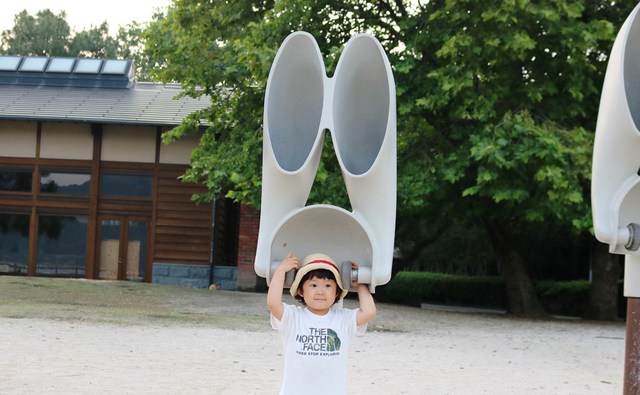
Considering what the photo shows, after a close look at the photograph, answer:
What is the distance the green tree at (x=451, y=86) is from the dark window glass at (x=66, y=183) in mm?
5173

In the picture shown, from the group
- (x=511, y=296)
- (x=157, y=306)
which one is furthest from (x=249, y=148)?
(x=511, y=296)

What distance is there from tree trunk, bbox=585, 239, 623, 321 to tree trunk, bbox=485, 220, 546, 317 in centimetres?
121

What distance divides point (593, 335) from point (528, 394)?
7363 millimetres

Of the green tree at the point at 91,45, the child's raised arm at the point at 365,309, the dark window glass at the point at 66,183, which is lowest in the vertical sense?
the child's raised arm at the point at 365,309

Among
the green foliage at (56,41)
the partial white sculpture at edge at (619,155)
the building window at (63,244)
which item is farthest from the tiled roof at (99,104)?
the green foliage at (56,41)

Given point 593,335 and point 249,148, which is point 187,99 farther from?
point 593,335

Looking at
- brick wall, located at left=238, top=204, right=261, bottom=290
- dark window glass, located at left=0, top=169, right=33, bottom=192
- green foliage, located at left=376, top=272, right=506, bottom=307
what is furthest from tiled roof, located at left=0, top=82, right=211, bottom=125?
green foliage, located at left=376, top=272, right=506, bottom=307

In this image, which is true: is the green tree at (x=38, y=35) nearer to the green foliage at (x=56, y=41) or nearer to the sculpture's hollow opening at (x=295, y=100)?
the green foliage at (x=56, y=41)

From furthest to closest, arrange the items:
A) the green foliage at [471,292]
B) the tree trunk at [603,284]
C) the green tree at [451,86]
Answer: the green foliage at [471,292] → the tree trunk at [603,284] → the green tree at [451,86]

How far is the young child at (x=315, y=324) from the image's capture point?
395 cm

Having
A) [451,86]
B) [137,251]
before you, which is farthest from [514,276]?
[137,251]

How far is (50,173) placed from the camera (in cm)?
2161

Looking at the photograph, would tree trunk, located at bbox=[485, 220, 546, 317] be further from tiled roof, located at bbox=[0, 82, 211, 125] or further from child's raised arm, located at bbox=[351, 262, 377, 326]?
child's raised arm, located at bbox=[351, 262, 377, 326]

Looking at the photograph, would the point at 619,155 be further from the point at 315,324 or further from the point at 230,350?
the point at 230,350
